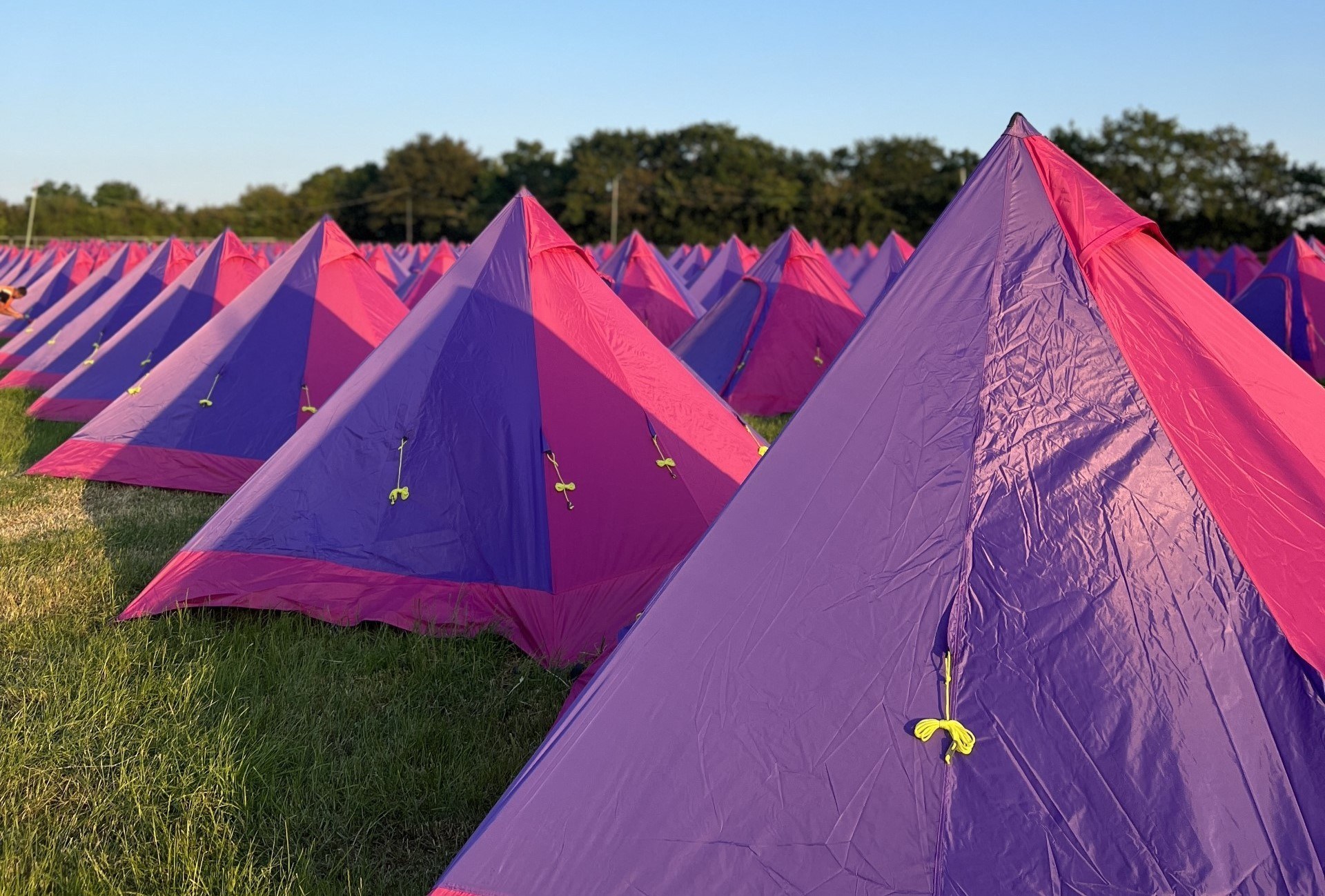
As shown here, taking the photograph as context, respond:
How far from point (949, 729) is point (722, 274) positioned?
17224 millimetres

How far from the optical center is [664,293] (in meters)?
15.3

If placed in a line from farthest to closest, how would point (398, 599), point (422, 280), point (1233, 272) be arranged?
1. point (1233, 272)
2. point (422, 280)
3. point (398, 599)

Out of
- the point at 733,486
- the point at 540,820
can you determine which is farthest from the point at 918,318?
the point at 733,486

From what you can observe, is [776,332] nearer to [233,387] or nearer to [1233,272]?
[233,387]

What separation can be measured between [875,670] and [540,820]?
0.87 m

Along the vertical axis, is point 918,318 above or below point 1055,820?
above

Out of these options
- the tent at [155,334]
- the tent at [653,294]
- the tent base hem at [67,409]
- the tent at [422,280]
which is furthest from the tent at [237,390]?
the tent at [422,280]

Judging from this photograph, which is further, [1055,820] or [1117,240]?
[1117,240]

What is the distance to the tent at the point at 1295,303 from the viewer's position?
14.8m

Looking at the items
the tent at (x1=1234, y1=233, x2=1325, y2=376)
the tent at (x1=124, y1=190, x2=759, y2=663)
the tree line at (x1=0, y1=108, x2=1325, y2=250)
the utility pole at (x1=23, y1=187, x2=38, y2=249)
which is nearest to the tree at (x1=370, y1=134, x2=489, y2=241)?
the tree line at (x1=0, y1=108, x2=1325, y2=250)

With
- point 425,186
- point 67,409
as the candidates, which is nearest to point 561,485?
point 67,409

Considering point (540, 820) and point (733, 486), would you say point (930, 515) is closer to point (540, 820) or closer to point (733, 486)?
point (540, 820)

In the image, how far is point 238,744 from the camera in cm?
334

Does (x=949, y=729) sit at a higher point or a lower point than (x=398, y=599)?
higher
